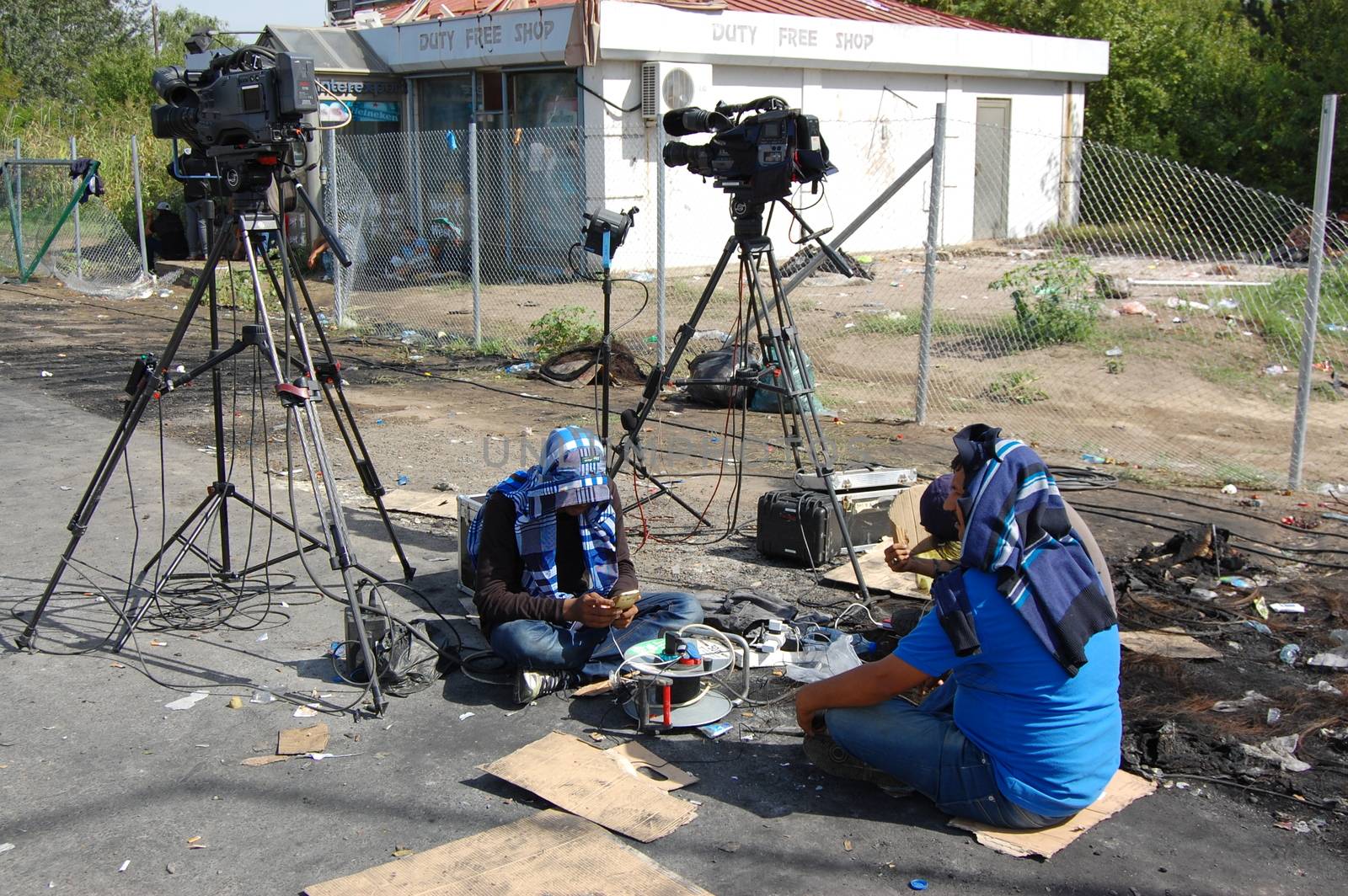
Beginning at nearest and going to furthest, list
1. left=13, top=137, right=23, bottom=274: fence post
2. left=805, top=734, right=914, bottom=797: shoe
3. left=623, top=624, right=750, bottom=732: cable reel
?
left=805, top=734, right=914, bottom=797: shoe
left=623, top=624, right=750, bottom=732: cable reel
left=13, top=137, right=23, bottom=274: fence post

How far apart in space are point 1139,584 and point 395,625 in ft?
12.0

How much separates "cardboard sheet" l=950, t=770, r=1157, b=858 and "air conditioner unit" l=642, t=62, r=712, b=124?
1411cm

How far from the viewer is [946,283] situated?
16906 millimetres

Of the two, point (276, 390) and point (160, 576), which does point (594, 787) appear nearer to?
point (276, 390)

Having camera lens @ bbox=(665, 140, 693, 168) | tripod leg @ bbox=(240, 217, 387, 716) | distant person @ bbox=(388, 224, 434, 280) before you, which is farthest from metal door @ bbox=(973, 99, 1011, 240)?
tripod leg @ bbox=(240, 217, 387, 716)

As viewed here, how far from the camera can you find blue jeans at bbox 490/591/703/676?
4773mm

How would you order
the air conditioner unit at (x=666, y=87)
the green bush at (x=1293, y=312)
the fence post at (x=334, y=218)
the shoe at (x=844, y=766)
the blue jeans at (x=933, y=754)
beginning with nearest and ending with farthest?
the blue jeans at (x=933, y=754)
the shoe at (x=844, y=766)
the green bush at (x=1293, y=312)
the fence post at (x=334, y=218)
the air conditioner unit at (x=666, y=87)

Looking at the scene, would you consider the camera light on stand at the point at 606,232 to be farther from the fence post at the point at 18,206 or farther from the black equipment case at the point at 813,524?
the fence post at the point at 18,206

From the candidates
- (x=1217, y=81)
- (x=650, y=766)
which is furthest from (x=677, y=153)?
(x=1217, y=81)

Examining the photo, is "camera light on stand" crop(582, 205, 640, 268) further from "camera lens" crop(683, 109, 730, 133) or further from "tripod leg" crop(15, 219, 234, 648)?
"tripod leg" crop(15, 219, 234, 648)

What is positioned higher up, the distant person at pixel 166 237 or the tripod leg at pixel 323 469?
the distant person at pixel 166 237

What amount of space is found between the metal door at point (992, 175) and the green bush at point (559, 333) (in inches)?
446

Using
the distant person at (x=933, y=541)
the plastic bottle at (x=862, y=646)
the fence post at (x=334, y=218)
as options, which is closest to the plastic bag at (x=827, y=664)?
the plastic bottle at (x=862, y=646)

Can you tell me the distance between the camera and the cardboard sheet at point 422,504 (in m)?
7.21
